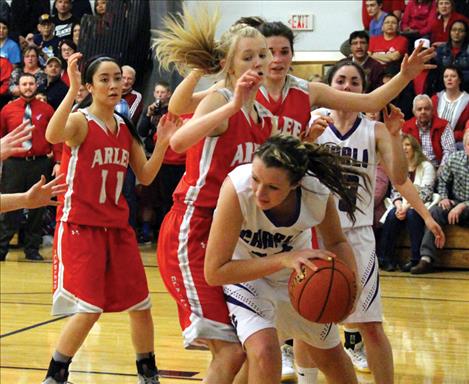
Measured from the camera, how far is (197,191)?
408cm

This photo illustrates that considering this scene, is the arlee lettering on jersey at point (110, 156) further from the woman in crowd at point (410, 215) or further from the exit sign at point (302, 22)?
the exit sign at point (302, 22)

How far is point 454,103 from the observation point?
10422 millimetres

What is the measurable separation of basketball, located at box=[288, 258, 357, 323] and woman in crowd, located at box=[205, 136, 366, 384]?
43 millimetres

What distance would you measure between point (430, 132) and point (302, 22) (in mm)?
3587

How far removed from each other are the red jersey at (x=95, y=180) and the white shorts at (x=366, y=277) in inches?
49.4

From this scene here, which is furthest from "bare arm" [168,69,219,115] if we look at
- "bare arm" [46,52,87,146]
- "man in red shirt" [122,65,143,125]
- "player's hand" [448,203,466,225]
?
"man in red shirt" [122,65,143,125]

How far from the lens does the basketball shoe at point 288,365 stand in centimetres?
542

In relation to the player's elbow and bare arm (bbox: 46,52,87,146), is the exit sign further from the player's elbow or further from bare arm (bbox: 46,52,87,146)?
the player's elbow

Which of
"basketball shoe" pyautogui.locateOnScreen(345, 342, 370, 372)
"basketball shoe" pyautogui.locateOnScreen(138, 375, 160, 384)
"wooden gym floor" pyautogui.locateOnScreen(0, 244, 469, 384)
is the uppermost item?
"basketball shoe" pyautogui.locateOnScreen(138, 375, 160, 384)

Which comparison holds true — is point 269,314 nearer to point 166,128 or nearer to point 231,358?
point 231,358

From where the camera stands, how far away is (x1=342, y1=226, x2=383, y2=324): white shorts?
466cm

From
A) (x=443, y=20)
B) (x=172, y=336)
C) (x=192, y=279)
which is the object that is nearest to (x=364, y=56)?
(x=443, y=20)

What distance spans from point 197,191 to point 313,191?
2.09ft

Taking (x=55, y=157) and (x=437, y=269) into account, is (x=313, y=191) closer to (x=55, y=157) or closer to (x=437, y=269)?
(x=437, y=269)
